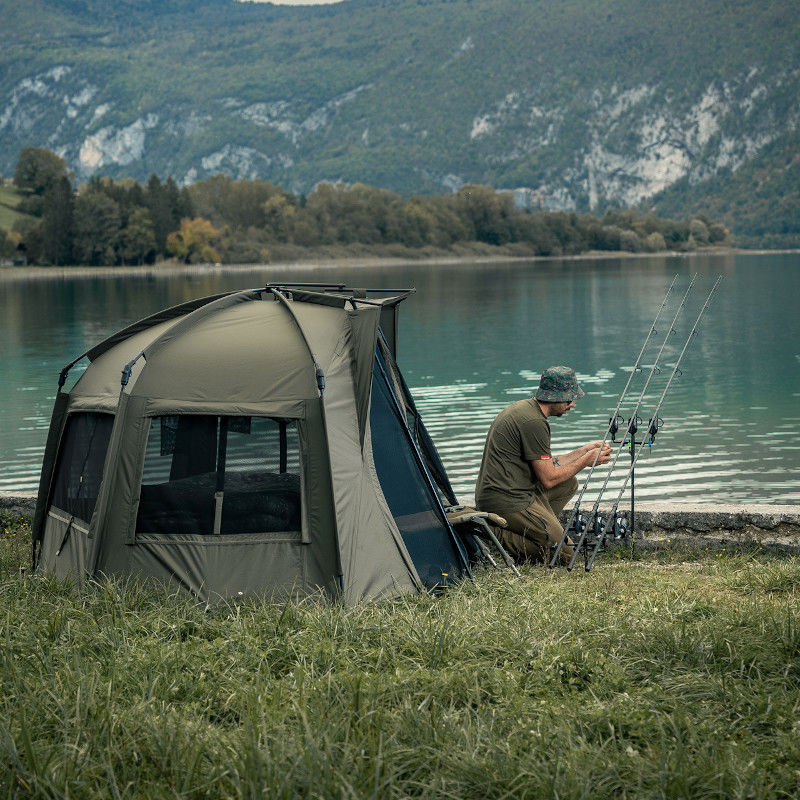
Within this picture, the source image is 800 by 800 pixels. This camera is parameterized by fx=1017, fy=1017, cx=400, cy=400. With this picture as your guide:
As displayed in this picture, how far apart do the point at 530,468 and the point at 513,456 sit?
179mm

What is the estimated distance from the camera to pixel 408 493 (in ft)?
23.4

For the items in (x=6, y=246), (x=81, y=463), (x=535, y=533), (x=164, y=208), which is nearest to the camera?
(x=81, y=463)

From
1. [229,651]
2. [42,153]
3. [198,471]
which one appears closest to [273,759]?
[229,651]

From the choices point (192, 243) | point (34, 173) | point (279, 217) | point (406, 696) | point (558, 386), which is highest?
point (34, 173)

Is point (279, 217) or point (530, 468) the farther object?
point (279, 217)

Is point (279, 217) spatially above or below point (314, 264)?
above

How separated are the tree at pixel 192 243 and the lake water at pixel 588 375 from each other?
86.9 meters

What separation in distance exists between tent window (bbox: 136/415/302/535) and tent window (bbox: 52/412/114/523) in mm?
574

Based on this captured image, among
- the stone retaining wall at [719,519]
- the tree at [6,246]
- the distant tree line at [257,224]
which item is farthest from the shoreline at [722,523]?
the tree at [6,246]

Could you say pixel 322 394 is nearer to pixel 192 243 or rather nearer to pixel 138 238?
pixel 138 238

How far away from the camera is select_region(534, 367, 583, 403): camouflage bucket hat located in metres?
7.57

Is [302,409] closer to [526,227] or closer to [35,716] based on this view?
[35,716]

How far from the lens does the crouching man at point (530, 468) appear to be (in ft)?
25.0

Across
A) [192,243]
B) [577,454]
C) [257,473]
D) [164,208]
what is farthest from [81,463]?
[164,208]
